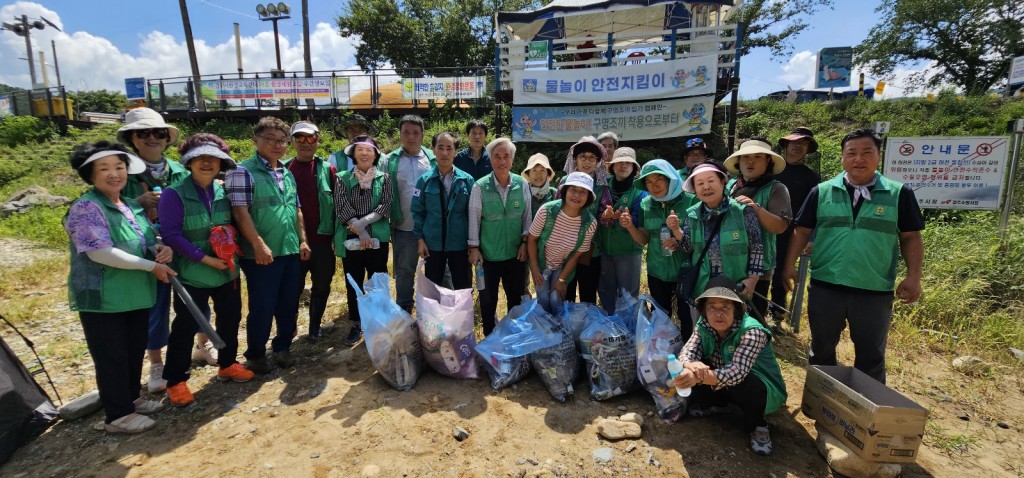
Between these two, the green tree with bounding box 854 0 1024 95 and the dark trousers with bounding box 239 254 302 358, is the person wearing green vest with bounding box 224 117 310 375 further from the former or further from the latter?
the green tree with bounding box 854 0 1024 95

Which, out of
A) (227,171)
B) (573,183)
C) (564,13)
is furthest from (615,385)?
(564,13)

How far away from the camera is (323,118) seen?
48.6ft

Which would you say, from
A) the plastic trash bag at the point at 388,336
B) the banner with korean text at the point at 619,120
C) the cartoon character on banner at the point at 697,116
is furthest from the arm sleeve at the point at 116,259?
the cartoon character on banner at the point at 697,116

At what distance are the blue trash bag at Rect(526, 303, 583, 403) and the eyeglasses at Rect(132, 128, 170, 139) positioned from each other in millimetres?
2748

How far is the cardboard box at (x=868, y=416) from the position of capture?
2.16m

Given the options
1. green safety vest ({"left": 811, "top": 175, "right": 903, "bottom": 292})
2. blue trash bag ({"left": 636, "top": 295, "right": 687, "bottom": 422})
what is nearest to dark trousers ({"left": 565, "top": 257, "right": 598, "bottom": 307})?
blue trash bag ({"left": 636, "top": 295, "right": 687, "bottom": 422})

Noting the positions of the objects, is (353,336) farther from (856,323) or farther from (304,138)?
(856,323)

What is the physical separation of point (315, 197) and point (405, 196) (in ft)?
2.32

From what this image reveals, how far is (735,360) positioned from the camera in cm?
241

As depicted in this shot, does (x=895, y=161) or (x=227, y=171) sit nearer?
(x=227, y=171)

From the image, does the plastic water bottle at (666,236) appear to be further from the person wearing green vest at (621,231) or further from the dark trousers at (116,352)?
the dark trousers at (116,352)

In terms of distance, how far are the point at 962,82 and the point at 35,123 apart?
38.4 meters

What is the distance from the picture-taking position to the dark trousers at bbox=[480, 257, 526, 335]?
3.49 metres

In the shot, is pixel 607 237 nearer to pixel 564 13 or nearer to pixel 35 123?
pixel 564 13
